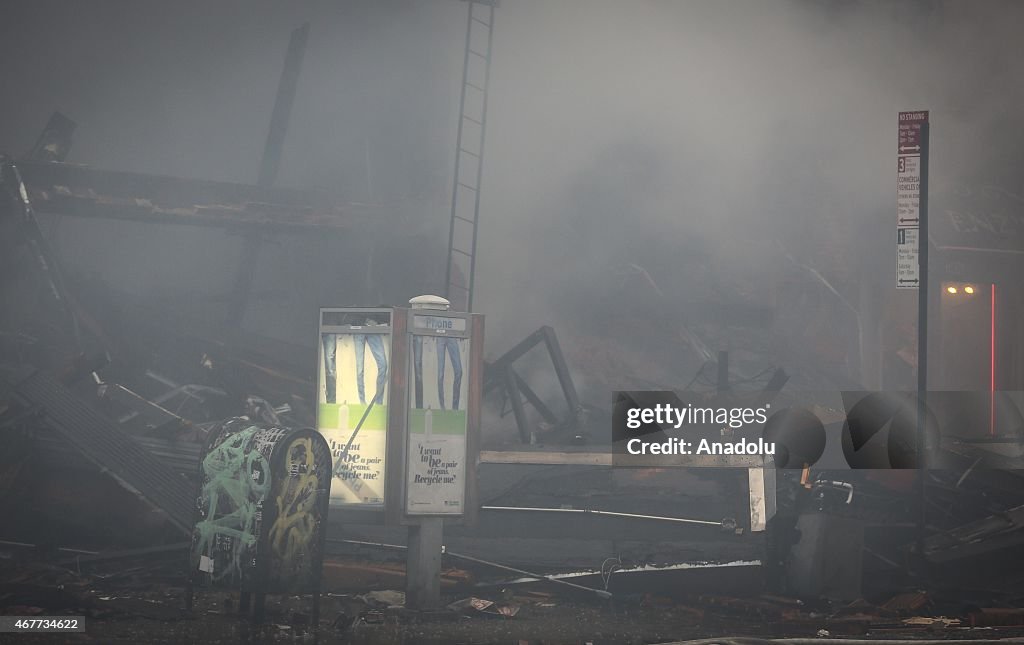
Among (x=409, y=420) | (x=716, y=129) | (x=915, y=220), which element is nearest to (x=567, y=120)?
(x=716, y=129)

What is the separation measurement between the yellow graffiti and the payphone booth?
811 millimetres

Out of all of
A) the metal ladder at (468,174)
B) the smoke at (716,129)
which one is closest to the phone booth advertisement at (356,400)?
the metal ladder at (468,174)

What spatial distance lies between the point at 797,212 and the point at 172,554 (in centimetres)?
1311

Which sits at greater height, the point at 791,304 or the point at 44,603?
the point at 791,304

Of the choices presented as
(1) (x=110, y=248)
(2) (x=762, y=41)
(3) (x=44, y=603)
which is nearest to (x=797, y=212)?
(2) (x=762, y=41)

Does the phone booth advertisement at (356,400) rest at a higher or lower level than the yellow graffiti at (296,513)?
higher

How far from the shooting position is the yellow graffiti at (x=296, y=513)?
256 inches

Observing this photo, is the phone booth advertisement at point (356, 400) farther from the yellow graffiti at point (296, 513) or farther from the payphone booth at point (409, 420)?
the yellow graffiti at point (296, 513)

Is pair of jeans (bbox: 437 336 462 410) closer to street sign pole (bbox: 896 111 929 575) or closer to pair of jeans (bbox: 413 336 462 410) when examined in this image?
pair of jeans (bbox: 413 336 462 410)

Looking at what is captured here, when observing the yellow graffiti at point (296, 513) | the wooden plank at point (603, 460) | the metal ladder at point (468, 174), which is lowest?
the yellow graffiti at point (296, 513)

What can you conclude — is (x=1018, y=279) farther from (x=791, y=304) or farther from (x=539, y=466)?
(x=539, y=466)

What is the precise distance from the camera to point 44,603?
685 cm

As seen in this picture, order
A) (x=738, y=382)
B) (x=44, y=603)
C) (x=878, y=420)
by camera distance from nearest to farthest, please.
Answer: (x=44, y=603)
(x=878, y=420)
(x=738, y=382)

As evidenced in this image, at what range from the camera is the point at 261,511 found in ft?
21.1
